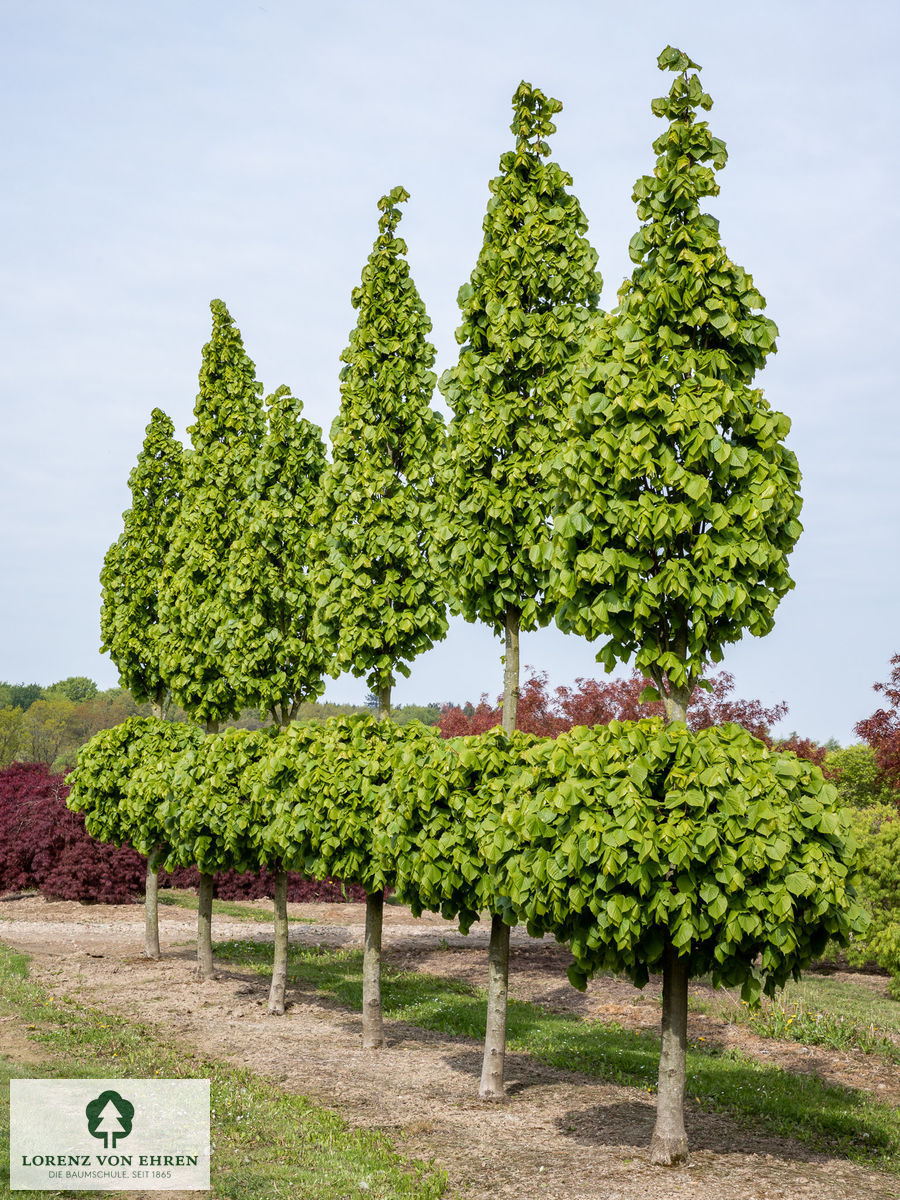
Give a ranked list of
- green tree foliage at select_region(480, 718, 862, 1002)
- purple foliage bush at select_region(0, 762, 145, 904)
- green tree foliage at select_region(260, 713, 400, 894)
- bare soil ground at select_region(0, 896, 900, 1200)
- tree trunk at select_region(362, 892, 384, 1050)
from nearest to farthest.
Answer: green tree foliage at select_region(480, 718, 862, 1002) < bare soil ground at select_region(0, 896, 900, 1200) < green tree foliage at select_region(260, 713, 400, 894) < tree trunk at select_region(362, 892, 384, 1050) < purple foliage bush at select_region(0, 762, 145, 904)

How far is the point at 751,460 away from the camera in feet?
26.8

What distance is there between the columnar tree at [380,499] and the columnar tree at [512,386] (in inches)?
49.3

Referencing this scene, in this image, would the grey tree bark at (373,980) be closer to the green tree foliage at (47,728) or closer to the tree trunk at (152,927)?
the tree trunk at (152,927)

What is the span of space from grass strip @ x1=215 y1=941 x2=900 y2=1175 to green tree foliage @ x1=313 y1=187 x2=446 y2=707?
5.02m

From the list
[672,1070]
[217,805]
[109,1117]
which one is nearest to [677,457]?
[672,1070]

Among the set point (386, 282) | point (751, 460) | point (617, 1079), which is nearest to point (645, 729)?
point (751, 460)

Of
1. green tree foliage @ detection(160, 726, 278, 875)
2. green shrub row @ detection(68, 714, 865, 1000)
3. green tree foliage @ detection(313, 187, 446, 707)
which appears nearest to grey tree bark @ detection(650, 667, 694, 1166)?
green shrub row @ detection(68, 714, 865, 1000)

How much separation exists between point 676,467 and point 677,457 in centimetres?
34

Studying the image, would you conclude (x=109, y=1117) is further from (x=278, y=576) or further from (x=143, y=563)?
(x=143, y=563)

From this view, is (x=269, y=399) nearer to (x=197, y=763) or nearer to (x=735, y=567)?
(x=197, y=763)

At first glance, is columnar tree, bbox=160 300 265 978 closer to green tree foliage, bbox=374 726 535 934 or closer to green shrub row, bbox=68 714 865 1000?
green tree foliage, bbox=374 726 535 934

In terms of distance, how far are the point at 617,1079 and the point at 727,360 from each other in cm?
785

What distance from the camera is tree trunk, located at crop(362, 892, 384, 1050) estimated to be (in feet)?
39.8

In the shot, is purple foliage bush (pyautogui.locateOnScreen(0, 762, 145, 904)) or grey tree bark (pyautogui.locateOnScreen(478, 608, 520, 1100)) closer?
grey tree bark (pyautogui.locateOnScreen(478, 608, 520, 1100))
